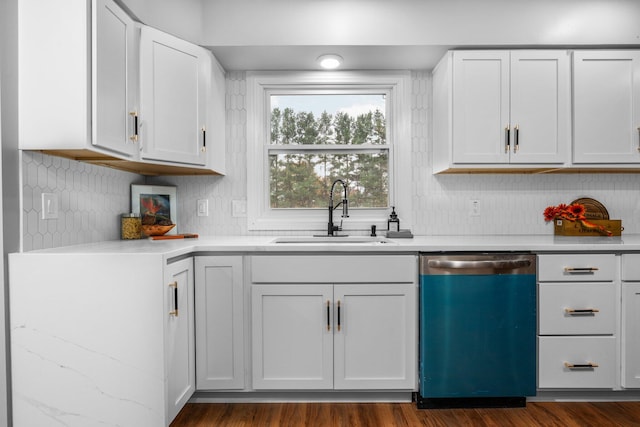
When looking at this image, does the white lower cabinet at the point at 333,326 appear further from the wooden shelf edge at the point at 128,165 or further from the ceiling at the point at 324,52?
the ceiling at the point at 324,52

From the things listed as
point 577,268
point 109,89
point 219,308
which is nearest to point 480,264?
point 577,268

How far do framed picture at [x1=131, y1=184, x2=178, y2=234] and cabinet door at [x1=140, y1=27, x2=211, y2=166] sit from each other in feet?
1.53

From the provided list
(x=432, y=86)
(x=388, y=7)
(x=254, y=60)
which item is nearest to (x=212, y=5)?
(x=254, y=60)

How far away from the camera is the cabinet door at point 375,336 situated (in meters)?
2.10

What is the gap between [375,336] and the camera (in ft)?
6.90

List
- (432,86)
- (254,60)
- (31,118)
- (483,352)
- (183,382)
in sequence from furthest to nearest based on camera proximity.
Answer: (432,86)
(254,60)
(483,352)
(183,382)
(31,118)

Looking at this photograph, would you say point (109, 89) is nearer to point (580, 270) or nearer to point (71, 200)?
point (71, 200)

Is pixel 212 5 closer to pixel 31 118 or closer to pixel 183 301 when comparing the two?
pixel 31 118

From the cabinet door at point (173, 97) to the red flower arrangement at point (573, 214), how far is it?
2408mm

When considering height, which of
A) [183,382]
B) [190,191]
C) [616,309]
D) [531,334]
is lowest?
[183,382]

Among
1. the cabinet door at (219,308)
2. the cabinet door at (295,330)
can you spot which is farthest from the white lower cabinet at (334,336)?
the cabinet door at (219,308)

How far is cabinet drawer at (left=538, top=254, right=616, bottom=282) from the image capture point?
2.09m

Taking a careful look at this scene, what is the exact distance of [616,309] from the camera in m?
2.10

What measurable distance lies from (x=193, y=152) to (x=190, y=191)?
1.68 ft
